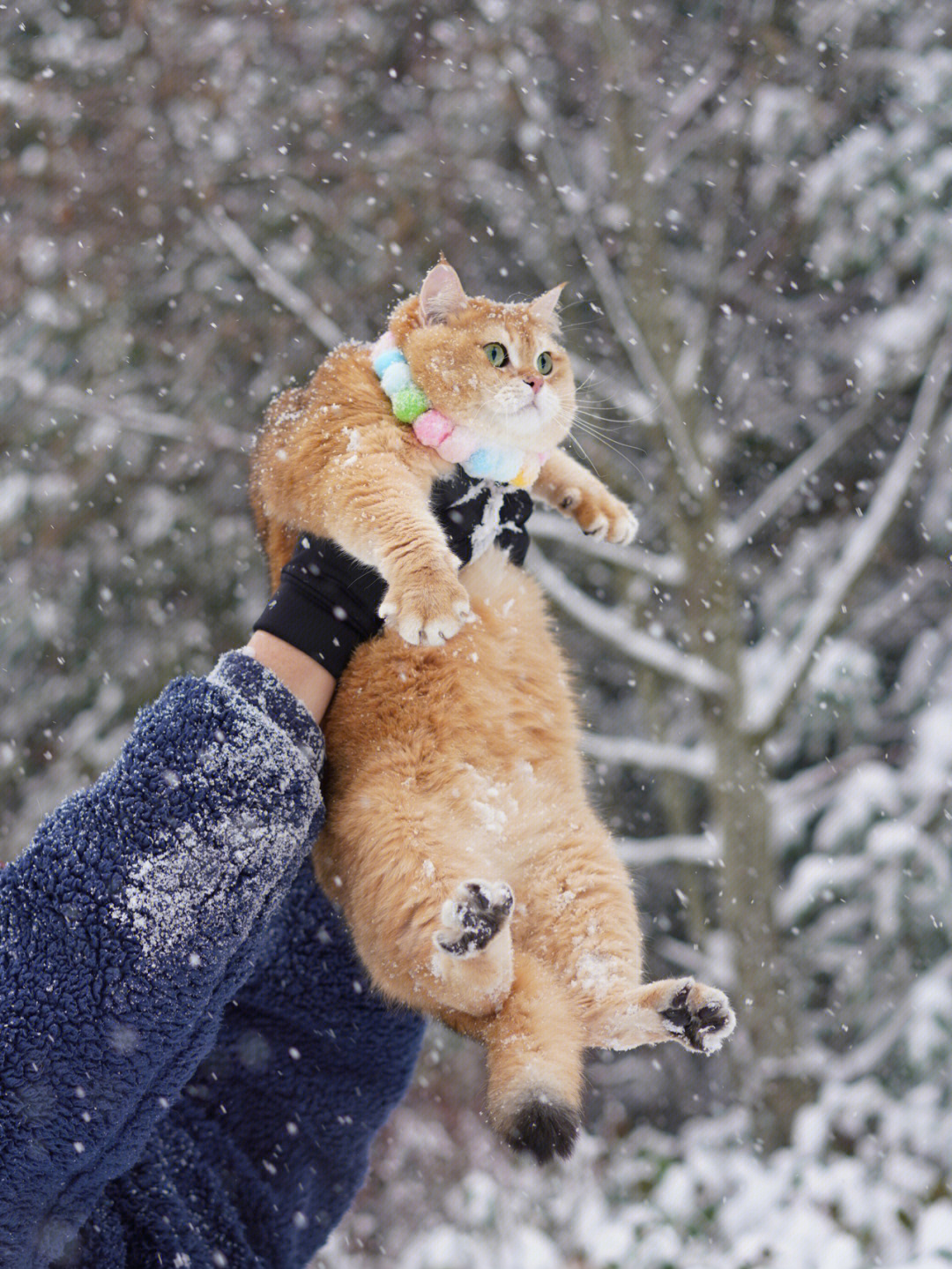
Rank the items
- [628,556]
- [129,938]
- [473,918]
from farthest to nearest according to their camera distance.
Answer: [628,556]
[473,918]
[129,938]

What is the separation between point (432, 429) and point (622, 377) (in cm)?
416

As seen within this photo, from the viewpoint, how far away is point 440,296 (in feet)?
6.37

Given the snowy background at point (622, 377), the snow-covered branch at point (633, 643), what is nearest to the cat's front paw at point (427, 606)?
the snowy background at point (622, 377)

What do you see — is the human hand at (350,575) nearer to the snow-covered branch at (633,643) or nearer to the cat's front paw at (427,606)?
the cat's front paw at (427,606)

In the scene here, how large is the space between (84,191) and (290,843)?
5.45 metres

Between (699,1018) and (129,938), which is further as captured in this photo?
(699,1018)

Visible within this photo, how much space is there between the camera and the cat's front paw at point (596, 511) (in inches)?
75.6

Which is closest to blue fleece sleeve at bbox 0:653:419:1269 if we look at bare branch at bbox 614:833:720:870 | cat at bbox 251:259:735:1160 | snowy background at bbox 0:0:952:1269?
cat at bbox 251:259:735:1160

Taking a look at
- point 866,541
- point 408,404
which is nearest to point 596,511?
point 408,404

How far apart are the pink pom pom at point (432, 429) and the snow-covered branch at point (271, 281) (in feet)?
10.3

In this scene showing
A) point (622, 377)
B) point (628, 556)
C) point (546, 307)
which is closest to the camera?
point (546, 307)

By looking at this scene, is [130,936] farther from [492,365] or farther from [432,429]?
[492,365]

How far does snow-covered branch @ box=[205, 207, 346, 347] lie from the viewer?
16.4ft

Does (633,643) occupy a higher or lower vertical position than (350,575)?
lower
